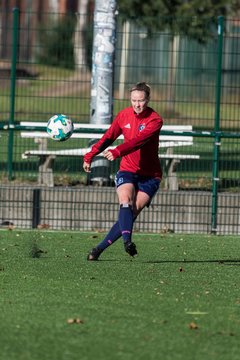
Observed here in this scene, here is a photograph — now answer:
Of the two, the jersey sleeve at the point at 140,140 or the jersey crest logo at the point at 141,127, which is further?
the jersey crest logo at the point at 141,127

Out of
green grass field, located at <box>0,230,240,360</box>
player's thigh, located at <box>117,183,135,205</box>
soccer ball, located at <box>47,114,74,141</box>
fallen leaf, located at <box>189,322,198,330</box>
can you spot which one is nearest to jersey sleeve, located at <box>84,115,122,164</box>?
player's thigh, located at <box>117,183,135,205</box>

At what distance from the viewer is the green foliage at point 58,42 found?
1748 cm

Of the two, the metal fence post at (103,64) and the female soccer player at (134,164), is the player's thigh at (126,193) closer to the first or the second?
the female soccer player at (134,164)

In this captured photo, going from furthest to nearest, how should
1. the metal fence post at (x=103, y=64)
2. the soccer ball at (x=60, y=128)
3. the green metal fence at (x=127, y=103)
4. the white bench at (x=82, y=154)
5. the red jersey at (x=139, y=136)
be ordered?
the metal fence post at (x=103, y=64) → the white bench at (x=82, y=154) → the green metal fence at (x=127, y=103) → the soccer ball at (x=60, y=128) → the red jersey at (x=139, y=136)

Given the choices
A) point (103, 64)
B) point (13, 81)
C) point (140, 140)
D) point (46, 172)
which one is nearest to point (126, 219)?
point (140, 140)

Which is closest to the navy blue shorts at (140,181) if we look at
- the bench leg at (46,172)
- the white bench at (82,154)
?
the white bench at (82,154)

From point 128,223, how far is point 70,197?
3960mm

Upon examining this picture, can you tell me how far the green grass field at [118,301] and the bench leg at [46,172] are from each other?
2.50m

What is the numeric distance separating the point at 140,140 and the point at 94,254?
1.33 meters

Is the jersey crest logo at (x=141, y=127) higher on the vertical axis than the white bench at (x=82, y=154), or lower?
higher

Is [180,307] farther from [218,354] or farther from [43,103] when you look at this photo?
[43,103]

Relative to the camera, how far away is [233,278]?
11.2m

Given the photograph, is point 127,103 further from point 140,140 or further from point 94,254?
point 140,140

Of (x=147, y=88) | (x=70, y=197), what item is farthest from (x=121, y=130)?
(x=70, y=197)
